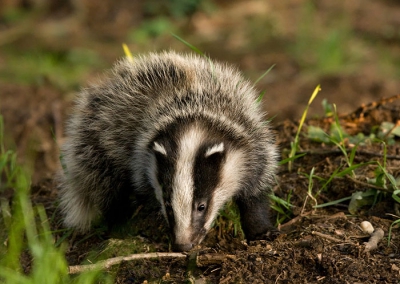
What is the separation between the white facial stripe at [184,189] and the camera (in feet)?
13.0

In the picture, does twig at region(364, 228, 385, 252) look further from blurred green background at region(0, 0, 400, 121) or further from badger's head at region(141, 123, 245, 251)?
blurred green background at region(0, 0, 400, 121)

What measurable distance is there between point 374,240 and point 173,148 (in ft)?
4.73

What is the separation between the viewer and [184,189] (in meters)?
3.97

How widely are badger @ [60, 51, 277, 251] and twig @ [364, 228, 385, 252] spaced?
789 millimetres

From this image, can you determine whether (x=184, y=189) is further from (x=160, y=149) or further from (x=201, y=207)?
(x=160, y=149)

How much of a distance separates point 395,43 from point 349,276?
326 inches

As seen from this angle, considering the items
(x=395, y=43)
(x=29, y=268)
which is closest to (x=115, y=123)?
(x=29, y=268)

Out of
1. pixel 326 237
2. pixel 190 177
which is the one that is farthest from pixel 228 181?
pixel 326 237

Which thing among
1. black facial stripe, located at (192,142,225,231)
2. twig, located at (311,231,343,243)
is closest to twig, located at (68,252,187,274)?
black facial stripe, located at (192,142,225,231)

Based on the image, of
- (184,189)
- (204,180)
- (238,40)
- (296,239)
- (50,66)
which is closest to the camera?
(184,189)

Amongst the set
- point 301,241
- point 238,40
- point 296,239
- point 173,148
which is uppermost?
point 173,148

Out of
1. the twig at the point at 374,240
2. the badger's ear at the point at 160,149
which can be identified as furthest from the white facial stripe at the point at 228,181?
the twig at the point at 374,240

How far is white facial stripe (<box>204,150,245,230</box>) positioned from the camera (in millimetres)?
4219

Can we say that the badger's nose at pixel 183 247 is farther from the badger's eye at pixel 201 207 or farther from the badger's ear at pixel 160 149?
the badger's ear at pixel 160 149
